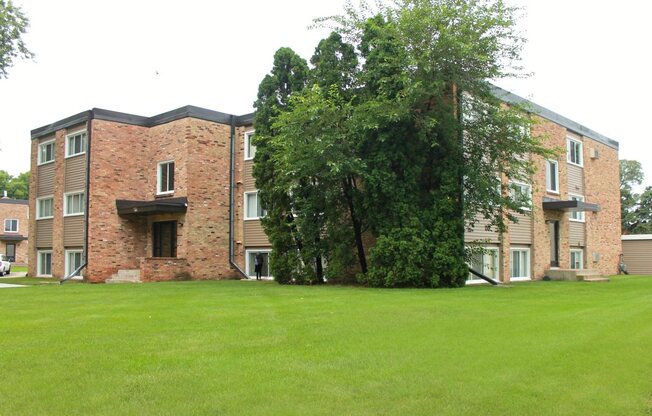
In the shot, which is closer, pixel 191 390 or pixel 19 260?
pixel 191 390

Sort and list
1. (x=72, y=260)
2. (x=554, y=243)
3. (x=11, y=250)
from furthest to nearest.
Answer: (x=11, y=250) → (x=554, y=243) → (x=72, y=260)

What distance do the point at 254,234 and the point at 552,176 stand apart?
14.7 meters

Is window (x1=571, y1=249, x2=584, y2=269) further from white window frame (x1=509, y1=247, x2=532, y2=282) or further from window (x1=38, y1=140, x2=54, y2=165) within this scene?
window (x1=38, y1=140, x2=54, y2=165)

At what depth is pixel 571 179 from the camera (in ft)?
102

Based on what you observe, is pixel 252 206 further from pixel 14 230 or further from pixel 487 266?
pixel 14 230

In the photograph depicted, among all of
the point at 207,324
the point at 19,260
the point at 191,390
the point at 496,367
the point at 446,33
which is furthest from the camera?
the point at 19,260

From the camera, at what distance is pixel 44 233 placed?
3102cm

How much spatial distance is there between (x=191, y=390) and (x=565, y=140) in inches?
1107

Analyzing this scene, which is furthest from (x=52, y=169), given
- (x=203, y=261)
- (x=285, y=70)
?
(x=285, y=70)

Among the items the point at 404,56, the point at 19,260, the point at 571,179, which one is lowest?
the point at 19,260

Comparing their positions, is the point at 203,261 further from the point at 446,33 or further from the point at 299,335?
the point at 299,335

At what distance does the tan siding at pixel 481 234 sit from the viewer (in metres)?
23.6

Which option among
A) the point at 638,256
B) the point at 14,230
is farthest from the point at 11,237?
the point at 638,256

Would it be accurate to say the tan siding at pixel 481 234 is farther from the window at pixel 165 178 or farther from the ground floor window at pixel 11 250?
the ground floor window at pixel 11 250
